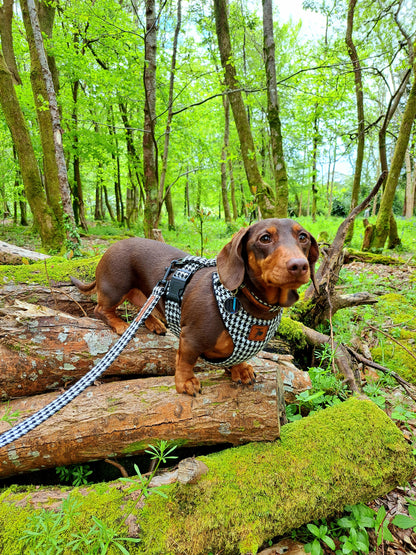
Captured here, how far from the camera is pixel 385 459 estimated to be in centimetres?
183

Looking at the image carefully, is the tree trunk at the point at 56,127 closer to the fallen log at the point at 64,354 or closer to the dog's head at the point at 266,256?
the fallen log at the point at 64,354

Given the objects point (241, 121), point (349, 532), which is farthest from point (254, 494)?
point (241, 121)

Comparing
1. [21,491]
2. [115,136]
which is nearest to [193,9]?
[115,136]

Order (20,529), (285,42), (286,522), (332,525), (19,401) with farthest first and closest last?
(285,42)
(19,401)
(332,525)
(286,522)
(20,529)

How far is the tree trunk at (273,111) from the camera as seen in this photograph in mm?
5617

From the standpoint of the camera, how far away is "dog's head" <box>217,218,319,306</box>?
1.50 m

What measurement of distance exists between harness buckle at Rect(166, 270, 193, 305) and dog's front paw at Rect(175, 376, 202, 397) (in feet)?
1.76

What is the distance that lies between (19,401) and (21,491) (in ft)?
2.02

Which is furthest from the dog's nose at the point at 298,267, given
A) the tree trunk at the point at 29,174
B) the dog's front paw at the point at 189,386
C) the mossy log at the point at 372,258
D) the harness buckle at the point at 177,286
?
the tree trunk at the point at 29,174

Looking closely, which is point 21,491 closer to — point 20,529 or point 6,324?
point 20,529

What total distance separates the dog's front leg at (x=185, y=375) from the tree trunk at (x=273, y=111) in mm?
4823

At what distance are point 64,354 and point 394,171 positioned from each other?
804 cm

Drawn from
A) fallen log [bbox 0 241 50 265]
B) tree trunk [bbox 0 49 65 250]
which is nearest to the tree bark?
fallen log [bbox 0 241 50 265]

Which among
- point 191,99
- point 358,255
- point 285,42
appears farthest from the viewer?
point 285,42
